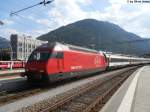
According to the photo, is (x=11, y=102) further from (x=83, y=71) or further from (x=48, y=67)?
(x=83, y=71)

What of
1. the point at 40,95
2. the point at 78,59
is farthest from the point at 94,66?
the point at 40,95

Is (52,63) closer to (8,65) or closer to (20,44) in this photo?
(8,65)

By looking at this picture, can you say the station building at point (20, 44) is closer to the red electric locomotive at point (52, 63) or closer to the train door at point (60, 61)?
the red electric locomotive at point (52, 63)

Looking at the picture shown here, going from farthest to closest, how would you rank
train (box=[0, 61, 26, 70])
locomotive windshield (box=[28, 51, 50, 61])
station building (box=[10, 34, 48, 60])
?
station building (box=[10, 34, 48, 60])
train (box=[0, 61, 26, 70])
locomotive windshield (box=[28, 51, 50, 61])

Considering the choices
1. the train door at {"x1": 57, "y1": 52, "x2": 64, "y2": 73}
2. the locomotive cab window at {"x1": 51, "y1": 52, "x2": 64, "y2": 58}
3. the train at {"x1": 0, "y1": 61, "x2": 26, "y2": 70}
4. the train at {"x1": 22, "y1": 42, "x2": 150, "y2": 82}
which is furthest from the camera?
the train at {"x1": 0, "y1": 61, "x2": 26, "y2": 70}

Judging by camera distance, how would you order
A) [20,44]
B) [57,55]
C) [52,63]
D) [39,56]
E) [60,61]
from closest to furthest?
[52,63] < [39,56] < [57,55] < [60,61] < [20,44]

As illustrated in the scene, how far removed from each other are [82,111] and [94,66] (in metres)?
24.0

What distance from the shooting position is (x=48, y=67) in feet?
66.1

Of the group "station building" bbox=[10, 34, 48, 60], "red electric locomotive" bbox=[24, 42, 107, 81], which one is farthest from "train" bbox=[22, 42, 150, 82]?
"station building" bbox=[10, 34, 48, 60]

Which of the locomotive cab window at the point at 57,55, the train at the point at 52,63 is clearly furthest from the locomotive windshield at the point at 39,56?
the locomotive cab window at the point at 57,55

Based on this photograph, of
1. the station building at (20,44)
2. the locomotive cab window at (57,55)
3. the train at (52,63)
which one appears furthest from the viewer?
the station building at (20,44)

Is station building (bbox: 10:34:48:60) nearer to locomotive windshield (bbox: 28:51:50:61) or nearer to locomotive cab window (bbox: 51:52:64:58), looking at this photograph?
locomotive cab window (bbox: 51:52:64:58)

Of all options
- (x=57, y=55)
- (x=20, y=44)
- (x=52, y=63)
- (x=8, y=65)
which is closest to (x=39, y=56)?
(x=52, y=63)

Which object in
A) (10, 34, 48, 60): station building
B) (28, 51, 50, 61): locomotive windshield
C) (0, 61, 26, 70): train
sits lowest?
(0, 61, 26, 70): train
